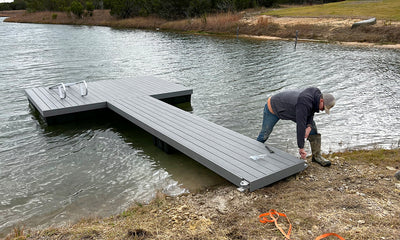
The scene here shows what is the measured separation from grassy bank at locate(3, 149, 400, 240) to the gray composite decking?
0.28m

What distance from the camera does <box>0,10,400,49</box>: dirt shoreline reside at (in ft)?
77.9

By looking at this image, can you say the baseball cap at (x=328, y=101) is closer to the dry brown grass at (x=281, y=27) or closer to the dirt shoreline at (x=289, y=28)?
the dirt shoreline at (x=289, y=28)

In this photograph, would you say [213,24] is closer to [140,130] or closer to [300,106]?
[140,130]

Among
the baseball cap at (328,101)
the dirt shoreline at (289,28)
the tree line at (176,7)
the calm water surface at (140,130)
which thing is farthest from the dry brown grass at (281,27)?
the baseball cap at (328,101)

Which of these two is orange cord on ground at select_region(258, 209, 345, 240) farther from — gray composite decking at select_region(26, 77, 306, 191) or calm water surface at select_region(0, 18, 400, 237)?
calm water surface at select_region(0, 18, 400, 237)

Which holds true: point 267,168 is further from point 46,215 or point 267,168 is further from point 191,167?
point 46,215

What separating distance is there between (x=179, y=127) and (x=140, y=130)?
1.90 metres

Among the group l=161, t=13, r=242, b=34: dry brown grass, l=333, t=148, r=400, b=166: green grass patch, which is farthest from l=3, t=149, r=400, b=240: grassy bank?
l=161, t=13, r=242, b=34: dry brown grass

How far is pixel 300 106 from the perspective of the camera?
4633 mm

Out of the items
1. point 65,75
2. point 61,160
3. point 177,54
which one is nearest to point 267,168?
point 61,160

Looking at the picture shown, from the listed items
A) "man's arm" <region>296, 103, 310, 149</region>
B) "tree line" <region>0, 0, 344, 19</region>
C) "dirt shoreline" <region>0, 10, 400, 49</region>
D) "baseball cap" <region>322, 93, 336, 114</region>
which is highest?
"tree line" <region>0, 0, 344, 19</region>

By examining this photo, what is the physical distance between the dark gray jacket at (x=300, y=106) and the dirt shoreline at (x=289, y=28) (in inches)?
841

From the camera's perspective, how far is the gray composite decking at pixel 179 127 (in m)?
4.94

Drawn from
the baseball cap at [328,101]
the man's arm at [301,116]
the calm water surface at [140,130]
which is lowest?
the calm water surface at [140,130]
